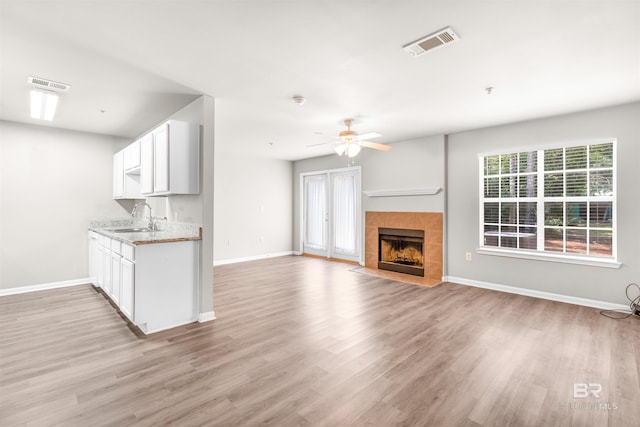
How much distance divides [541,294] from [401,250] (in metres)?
2.32

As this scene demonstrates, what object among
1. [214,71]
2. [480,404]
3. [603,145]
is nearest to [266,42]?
[214,71]

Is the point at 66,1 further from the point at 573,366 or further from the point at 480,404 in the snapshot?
the point at 573,366

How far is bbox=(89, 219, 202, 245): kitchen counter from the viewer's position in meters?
3.17

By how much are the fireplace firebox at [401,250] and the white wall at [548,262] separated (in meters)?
0.58

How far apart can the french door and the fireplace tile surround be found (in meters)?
0.61

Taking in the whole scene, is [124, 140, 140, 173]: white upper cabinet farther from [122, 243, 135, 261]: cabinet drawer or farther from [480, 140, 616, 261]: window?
[480, 140, 616, 261]: window

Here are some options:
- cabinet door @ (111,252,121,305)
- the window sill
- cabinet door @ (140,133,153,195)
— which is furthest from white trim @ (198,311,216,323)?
the window sill

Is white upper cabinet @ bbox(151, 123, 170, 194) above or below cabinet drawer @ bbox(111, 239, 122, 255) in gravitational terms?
above

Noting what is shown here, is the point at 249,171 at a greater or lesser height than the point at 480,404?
greater

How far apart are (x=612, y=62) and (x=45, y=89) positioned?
5542mm

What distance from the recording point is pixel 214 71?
2.87m

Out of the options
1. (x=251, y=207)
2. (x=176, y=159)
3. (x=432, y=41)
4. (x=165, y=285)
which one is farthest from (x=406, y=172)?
(x=165, y=285)

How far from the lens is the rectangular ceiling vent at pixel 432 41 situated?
223 cm

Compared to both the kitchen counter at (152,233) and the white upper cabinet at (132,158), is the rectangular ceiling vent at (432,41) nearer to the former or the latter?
the kitchen counter at (152,233)
